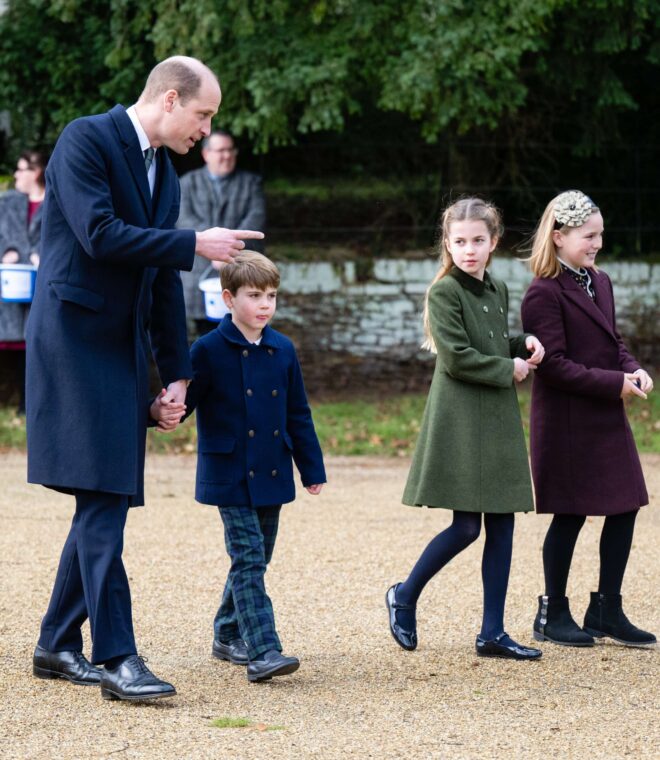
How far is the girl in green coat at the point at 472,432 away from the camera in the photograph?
494cm

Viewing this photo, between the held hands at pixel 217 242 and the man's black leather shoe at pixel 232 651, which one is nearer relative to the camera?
the held hands at pixel 217 242

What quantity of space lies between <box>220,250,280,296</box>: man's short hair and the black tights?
56.7 inches

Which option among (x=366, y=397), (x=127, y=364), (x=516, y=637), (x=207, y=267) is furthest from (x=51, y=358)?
(x=366, y=397)

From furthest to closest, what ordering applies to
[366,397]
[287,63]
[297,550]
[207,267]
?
1. [366,397]
2. [287,63]
3. [207,267]
4. [297,550]

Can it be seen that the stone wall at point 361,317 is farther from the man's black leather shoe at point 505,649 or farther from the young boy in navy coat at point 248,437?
the young boy in navy coat at point 248,437

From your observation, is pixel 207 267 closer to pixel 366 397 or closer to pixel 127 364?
pixel 366 397

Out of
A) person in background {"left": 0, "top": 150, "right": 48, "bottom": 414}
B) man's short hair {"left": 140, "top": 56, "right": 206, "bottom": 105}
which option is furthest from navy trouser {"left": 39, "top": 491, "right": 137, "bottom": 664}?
person in background {"left": 0, "top": 150, "right": 48, "bottom": 414}

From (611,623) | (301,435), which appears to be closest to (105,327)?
(301,435)

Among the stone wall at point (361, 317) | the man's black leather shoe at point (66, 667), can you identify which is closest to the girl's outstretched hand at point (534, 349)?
the man's black leather shoe at point (66, 667)

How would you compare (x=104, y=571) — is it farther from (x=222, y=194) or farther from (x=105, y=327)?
(x=222, y=194)

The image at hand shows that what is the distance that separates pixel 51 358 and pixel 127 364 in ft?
0.76

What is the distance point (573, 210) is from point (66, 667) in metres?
2.39

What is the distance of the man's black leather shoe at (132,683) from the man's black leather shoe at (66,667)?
206 millimetres

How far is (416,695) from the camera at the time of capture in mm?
4430
